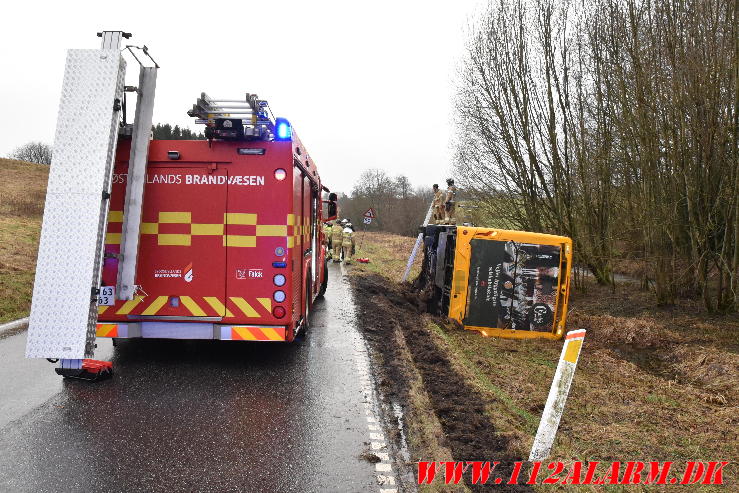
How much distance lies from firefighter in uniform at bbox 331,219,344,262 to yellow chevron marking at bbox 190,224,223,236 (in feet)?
50.4

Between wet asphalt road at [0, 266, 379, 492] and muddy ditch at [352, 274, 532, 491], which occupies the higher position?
muddy ditch at [352, 274, 532, 491]

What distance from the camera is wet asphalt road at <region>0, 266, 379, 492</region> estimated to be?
387cm

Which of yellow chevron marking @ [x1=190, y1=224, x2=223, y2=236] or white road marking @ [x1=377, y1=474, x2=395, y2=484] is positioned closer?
white road marking @ [x1=377, y1=474, x2=395, y2=484]

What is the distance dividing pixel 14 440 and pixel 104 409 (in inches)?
33.8

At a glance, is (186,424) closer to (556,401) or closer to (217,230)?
(217,230)

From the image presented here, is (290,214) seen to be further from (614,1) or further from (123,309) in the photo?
(614,1)

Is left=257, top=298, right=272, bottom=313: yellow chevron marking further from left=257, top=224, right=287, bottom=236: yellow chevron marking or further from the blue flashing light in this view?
the blue flashing light

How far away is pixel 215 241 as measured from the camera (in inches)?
256

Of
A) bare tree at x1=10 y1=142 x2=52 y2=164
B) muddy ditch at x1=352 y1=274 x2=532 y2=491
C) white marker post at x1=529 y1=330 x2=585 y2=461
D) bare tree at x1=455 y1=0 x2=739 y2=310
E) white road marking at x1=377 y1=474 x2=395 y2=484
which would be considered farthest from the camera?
bare tree at x1=10 y1=142 x2=52 y2=164

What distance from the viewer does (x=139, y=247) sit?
6445mm

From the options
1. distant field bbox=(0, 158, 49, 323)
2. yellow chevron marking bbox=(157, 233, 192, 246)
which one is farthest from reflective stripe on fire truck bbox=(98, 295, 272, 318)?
distant field bbox=(0, 158, 49, 323)

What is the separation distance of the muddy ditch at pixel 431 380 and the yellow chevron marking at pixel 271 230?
2.09 m

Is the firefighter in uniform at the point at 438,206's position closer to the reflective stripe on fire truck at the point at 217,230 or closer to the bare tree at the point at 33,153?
the reflective stripe on fire truck at the point at 217,230

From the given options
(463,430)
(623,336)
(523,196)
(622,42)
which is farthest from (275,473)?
(523,196)
